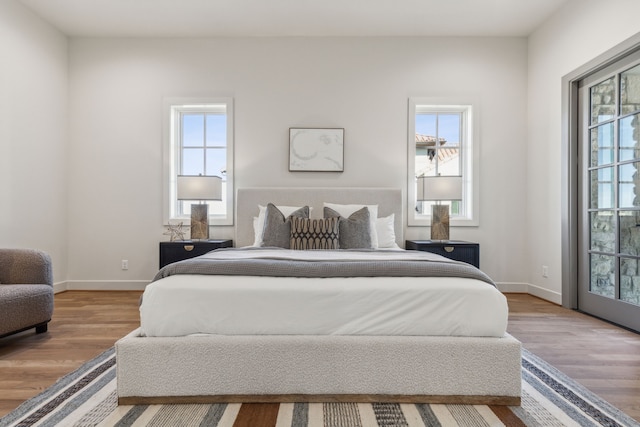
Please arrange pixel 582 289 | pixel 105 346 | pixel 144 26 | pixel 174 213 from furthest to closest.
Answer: pixel 174 213, pixel 144 26, pixel 582 289, pixel 105 346

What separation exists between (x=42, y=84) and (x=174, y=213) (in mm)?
1887

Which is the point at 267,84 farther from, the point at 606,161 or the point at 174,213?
the point at 606,161

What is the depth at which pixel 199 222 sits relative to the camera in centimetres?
406

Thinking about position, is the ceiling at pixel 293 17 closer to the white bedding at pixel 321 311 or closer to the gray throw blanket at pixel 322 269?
the gray throw blanket at pixel 322 269

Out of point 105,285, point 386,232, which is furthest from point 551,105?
point 105,285

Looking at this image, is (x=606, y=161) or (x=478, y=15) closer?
(x=606, y=161)

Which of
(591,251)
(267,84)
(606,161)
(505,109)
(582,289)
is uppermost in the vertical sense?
(267,84)

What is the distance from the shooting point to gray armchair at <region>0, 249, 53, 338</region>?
2.49 meters

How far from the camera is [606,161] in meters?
3.21

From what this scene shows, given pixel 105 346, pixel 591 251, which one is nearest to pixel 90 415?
pixel 105 346

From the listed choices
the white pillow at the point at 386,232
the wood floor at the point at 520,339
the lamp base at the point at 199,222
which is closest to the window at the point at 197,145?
the lamp base at the point at 199,222

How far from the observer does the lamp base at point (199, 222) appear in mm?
4035

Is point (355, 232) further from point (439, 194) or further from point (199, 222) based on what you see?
point (199, 222)

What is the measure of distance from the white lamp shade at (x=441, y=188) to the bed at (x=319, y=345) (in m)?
2.20
